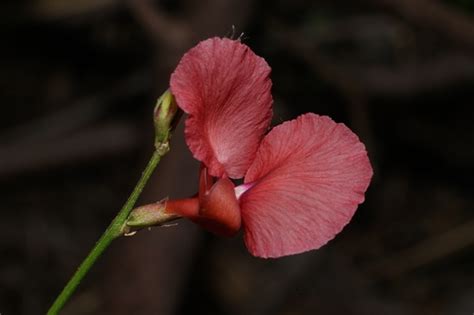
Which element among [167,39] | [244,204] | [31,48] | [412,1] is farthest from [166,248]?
[244,204]

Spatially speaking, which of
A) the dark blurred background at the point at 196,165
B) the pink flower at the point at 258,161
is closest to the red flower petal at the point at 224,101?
the pink flower at the point at 258,161

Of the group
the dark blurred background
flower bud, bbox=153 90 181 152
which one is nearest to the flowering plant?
flower bud, bbox=153 90 181 152

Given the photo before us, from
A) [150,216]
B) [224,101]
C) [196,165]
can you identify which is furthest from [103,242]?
[196,165]

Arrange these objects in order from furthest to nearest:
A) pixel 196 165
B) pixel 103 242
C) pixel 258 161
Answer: pixel 196 165, pixel 258 161, pixel 103 242

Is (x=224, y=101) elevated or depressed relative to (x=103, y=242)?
elevated

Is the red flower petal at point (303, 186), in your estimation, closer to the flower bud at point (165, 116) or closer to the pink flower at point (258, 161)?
the pink flower at point (258, 161)

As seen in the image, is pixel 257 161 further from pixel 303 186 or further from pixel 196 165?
pixel 196 165

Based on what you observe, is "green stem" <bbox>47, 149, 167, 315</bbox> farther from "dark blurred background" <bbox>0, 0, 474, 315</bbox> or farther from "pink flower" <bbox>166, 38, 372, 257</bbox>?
"dark blurred background" <bbox>0, 0, 474, 315</bbox>
